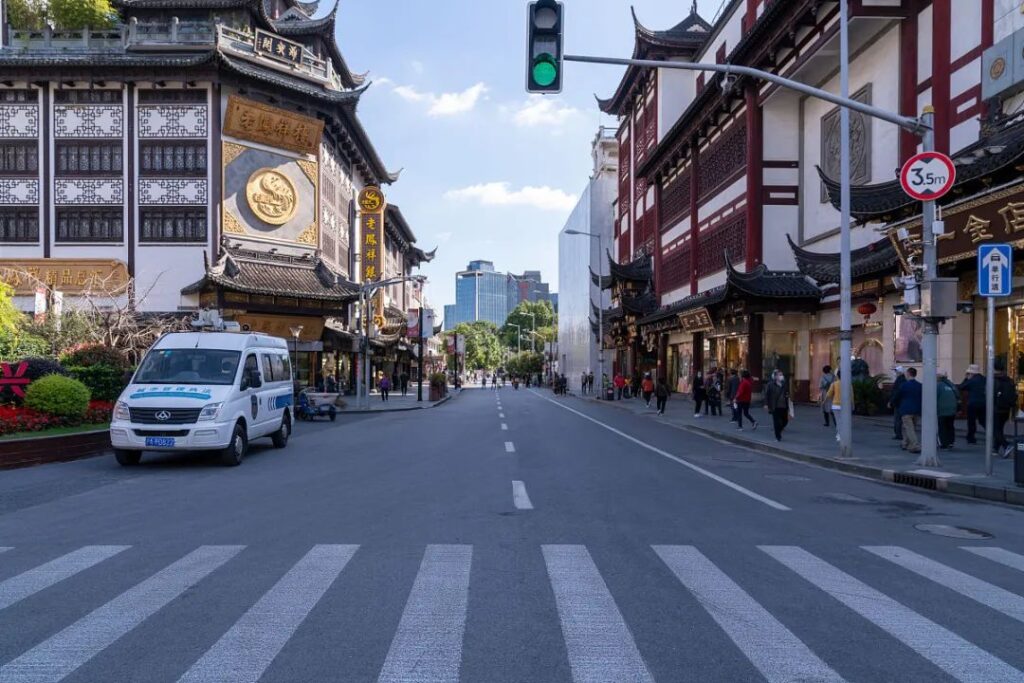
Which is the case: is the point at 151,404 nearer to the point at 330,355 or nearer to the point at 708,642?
the point at 708,642

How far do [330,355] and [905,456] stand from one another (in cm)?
3732

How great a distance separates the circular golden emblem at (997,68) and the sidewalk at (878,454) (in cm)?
794

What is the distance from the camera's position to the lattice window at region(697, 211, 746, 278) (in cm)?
3325

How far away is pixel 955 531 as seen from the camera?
8.42 metres

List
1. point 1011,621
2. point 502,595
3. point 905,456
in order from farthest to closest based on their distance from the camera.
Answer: point 905,456, point 502,595, point 1011,621

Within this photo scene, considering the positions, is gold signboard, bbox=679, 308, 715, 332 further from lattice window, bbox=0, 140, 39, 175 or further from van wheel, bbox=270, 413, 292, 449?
lattice window, bbox=0, 140, 39, 175

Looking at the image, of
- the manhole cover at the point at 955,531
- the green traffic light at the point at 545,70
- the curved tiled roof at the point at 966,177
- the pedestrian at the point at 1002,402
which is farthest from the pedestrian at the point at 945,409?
the green traffic light at the point at 545,70

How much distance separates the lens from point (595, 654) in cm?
446

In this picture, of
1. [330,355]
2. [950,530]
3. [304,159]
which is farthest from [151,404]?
[330,355]

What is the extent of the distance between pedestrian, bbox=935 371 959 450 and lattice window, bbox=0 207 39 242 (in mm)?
40089

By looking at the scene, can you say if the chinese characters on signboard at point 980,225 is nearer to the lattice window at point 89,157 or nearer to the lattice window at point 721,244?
the lattice window at point 721,244

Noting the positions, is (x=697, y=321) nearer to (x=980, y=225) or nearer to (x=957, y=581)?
(x=980, y=225)

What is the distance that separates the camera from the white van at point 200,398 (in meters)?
12.7

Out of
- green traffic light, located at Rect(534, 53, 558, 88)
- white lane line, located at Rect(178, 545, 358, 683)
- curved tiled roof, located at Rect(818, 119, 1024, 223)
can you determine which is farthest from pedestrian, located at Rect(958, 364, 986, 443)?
white lane line, located at Rect(178, 545, 358, 683)
